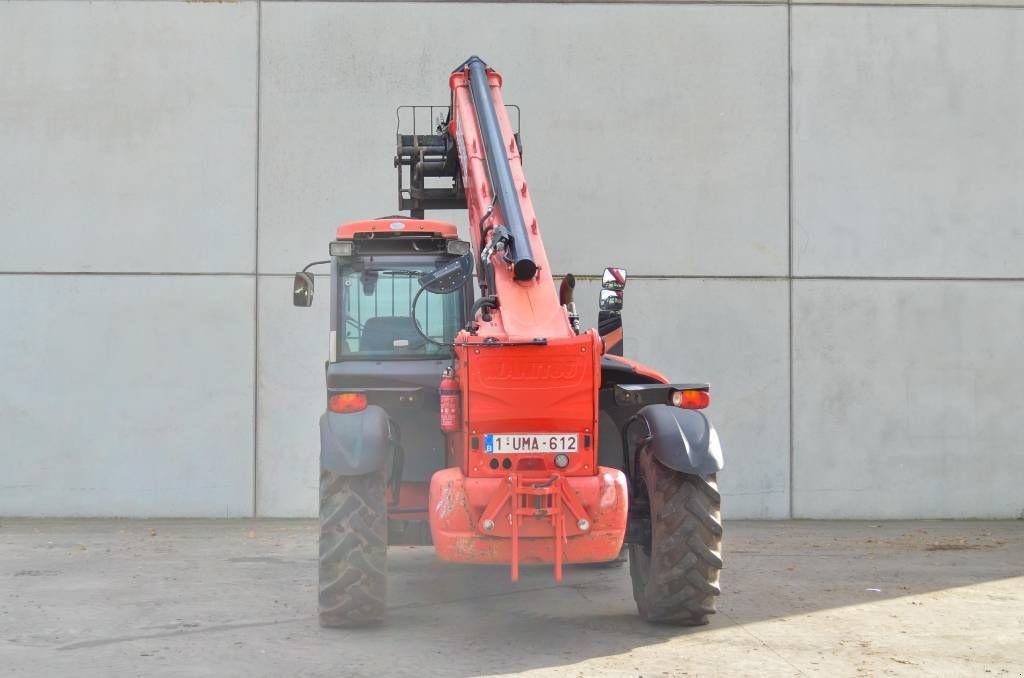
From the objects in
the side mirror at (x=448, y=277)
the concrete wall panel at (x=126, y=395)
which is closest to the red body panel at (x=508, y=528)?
the side mirror at (x=448, y=277)

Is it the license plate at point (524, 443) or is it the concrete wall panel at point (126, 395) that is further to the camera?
the concrete wall panel at point (126, 395)

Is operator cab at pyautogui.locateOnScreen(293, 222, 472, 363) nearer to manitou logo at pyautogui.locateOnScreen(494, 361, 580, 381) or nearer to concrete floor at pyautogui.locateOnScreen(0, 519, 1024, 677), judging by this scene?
concrete floor at pyautogui.locateOnScreen(0, 519, 1024, 677)

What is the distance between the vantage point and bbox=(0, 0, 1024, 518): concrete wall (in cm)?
1445

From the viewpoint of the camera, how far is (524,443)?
7.77 meters

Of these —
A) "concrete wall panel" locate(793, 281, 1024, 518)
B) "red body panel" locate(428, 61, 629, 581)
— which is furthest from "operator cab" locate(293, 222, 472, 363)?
"concrete wall panel" locate(793, 281, 1024, 518)

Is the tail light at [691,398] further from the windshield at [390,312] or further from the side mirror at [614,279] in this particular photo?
the windshield at [390,312]

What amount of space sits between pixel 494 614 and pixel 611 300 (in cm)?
235

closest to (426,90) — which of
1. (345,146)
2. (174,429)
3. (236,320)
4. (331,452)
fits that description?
(345,146)

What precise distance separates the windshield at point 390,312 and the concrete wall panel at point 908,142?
19.9ft

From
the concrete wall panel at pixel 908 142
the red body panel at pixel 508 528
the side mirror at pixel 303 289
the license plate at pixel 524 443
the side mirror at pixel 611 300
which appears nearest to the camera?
the red body panel at pixel 508 528

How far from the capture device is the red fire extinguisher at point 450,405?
8.06 metres

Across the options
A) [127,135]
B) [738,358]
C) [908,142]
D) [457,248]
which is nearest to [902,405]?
[738,358]

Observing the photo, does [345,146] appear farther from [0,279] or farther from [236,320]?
[0,279]

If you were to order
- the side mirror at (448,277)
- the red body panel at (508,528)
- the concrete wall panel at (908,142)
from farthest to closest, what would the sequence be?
the concrete wall panel at (908,142)
the side mirror at (448,277)
the red body panel at (508,528)
